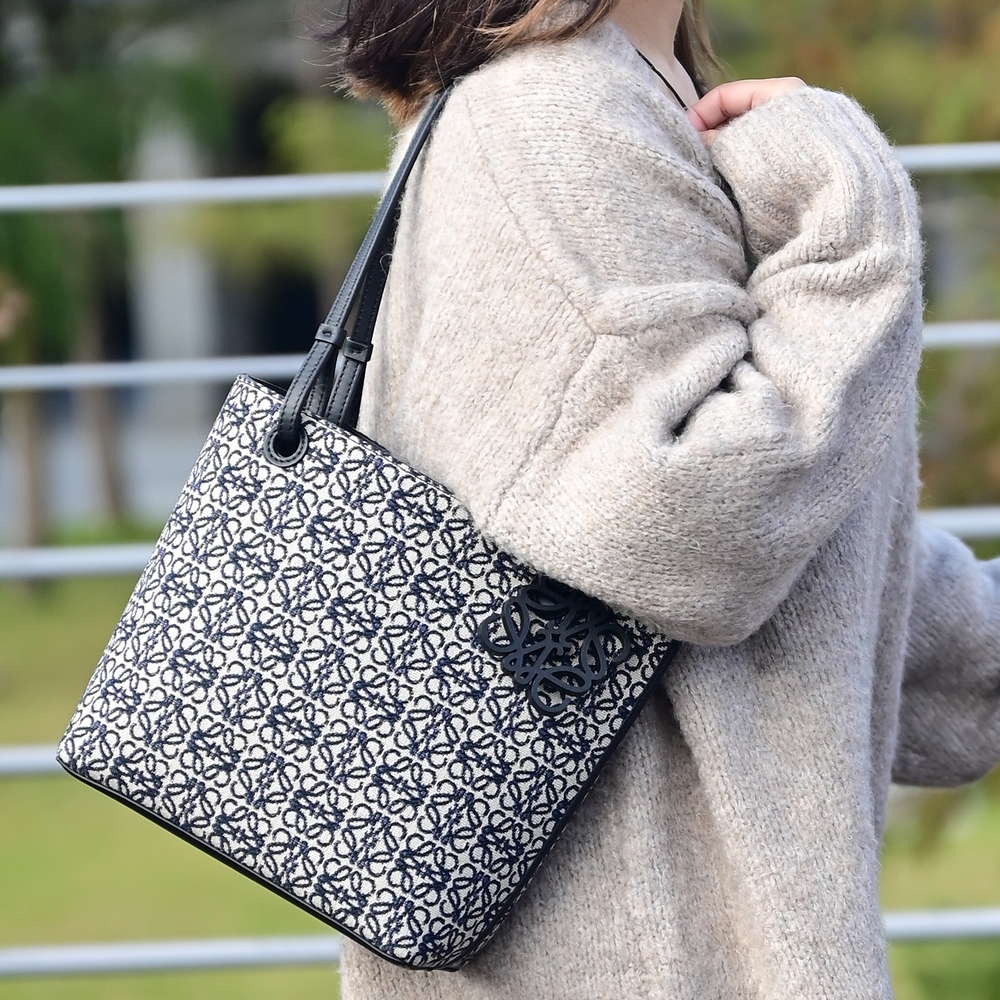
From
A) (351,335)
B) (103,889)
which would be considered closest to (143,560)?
(351,335)

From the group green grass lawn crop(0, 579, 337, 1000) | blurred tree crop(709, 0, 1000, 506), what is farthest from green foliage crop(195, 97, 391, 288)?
blurred tree crop(709, 0, 1000, 506)

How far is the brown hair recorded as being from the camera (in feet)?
3.48

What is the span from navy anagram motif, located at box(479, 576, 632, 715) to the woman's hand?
401 millimetres

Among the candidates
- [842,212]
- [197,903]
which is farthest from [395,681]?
[197,903]

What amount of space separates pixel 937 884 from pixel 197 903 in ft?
8.03

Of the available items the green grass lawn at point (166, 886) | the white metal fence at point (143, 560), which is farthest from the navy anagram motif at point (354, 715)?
the green grass lawn at point (166, 886)

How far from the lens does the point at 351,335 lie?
1080 millimetres

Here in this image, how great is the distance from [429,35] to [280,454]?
364mm

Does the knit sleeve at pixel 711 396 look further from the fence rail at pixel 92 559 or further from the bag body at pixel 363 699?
the fence rail at pixel 92 559

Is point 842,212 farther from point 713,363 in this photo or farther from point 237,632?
point 237,632

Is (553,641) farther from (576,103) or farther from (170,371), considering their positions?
(170,371)

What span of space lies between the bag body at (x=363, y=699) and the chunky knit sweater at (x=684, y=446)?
55mm

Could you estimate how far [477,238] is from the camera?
1.02m

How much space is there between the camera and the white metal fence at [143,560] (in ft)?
6.49
